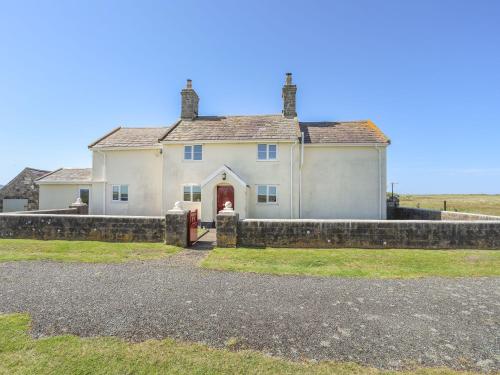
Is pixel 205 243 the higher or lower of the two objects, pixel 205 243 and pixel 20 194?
the lower

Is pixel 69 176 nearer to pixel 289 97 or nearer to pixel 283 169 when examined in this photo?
pixel 283 169

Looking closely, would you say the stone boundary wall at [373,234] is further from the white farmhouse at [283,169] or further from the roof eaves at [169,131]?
the roof eaves at [169,131]

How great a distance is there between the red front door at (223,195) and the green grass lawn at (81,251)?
7.28m

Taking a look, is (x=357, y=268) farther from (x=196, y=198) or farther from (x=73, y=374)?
(x=196, y=198)

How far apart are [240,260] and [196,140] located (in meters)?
11.7

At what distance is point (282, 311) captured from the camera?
5203 millimetres

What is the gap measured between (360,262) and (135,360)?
291 inches

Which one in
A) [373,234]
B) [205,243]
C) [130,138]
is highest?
[130,138]

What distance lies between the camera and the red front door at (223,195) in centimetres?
1786

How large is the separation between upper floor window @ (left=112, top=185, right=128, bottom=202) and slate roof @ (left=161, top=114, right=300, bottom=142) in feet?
16.5

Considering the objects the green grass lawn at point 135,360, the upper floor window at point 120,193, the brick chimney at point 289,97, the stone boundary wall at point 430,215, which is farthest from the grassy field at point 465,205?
the green grass lawn at point 135,360

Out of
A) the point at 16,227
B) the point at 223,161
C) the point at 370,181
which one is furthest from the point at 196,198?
the point at 370,181

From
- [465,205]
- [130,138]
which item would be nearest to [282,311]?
[130,138]

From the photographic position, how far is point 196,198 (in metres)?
18.5
